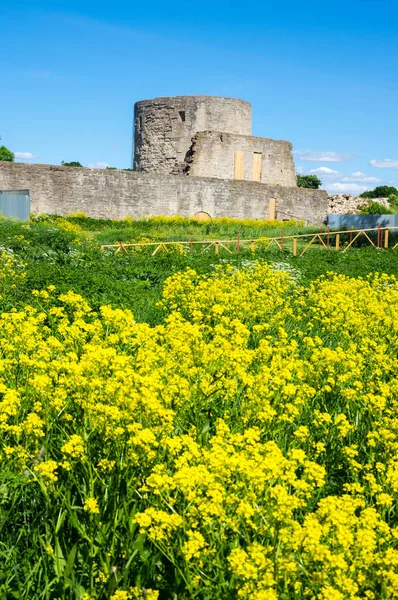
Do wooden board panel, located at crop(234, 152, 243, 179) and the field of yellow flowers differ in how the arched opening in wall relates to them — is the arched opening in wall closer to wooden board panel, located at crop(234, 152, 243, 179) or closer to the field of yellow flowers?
wooden board panel, located at crop(234, 152, 243, 179)

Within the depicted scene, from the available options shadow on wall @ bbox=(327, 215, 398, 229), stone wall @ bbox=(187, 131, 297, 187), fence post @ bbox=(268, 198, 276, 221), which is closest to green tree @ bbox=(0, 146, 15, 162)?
stone wall @ bbox=(187, 131, 297, 187)

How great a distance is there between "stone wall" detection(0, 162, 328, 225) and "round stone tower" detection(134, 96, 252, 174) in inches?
162

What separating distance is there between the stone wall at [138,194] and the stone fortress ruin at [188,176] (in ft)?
0.12

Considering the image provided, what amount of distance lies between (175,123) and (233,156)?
10.9ft

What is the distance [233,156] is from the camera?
3525cm

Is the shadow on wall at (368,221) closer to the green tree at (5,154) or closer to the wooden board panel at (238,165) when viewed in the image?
the wooden board panel at (238,165)

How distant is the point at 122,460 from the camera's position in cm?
358

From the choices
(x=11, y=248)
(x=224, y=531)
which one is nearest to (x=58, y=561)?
(x=224, y=531)

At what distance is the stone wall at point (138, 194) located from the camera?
2528 centimetres

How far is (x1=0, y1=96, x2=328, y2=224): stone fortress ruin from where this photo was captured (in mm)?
25984

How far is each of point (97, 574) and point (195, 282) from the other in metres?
8.28

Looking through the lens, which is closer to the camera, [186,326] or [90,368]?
[90,368]

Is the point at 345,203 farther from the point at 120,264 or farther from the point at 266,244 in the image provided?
the point at 120,264

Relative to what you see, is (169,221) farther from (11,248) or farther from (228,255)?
(11,248)
